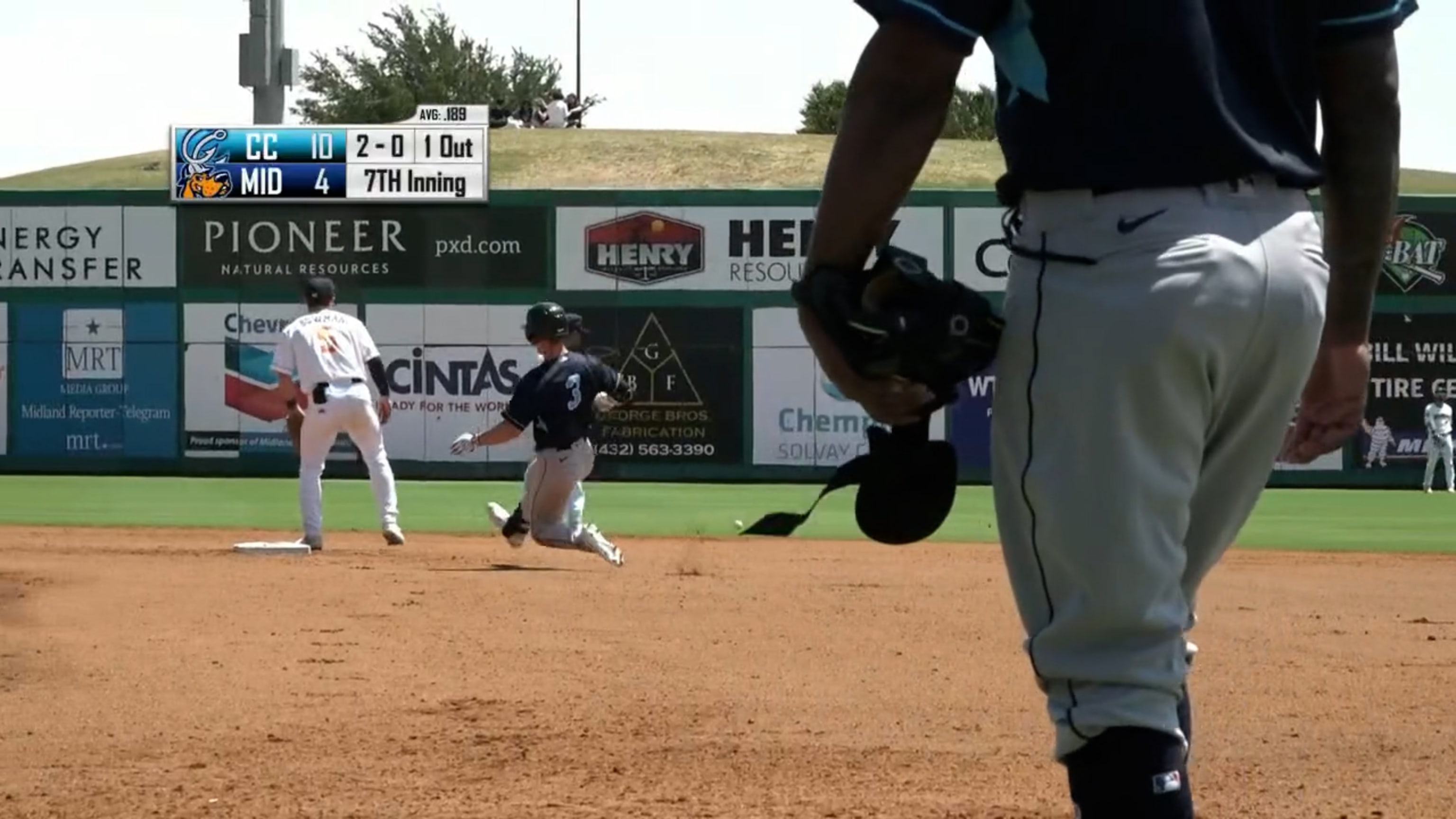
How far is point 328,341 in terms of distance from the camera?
13852mm

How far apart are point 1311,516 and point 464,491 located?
33.8 ft

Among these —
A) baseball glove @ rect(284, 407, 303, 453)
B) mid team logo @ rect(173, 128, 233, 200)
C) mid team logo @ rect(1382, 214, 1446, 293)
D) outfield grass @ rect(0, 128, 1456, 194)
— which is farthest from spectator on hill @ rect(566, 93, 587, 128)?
baseball glove @ rect(284, 407, 303, 453)

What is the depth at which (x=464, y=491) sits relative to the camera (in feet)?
85.3

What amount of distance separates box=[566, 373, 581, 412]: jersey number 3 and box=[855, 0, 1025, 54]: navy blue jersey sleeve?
10.4m

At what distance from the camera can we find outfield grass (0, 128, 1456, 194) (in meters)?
46.9

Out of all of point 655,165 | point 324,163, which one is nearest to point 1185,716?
point 324,163

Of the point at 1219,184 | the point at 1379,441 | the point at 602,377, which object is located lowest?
the point at 1379,441

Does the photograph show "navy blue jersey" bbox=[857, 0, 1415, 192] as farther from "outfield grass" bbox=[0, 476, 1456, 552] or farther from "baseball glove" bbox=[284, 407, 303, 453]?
"outfield grass" bbox=[0, 476, 1456, 552]

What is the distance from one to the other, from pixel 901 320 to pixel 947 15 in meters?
0.41

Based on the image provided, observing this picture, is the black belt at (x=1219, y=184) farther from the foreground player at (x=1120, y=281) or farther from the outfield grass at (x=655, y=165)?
the outfield grass at (x=655, y=165)

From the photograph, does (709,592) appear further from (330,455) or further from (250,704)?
(330,455)

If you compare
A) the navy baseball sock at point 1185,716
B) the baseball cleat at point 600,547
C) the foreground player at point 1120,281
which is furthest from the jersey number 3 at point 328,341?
the foreground player at point 1120,281

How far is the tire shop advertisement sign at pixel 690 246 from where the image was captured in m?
30.5

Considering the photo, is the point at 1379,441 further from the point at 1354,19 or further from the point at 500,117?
the point at 500,117
